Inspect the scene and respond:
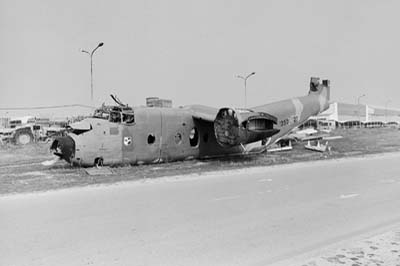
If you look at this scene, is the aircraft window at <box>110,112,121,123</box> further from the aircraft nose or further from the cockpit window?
the aircraft nose

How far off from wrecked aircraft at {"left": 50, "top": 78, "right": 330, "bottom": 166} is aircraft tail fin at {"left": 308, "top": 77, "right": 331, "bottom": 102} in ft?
31.2

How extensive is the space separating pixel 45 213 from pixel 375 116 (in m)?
147

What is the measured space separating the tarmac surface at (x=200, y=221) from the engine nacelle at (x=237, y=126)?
18.8ft

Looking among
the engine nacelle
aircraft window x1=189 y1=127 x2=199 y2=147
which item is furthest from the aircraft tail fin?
aircraft window x1=189 y1=127 x2=199 y2=147

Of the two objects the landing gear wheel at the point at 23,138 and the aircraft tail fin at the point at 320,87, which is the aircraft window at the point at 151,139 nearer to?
the aircraft tail fin at the point at 320,87

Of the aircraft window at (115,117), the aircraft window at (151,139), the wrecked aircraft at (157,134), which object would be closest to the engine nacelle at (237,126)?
the wrecked aircraft at (157,134)

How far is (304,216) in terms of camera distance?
872cm

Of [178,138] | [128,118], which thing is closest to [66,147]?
[128,118]

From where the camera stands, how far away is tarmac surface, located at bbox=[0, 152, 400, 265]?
247 inches

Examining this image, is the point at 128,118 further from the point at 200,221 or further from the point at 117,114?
the point at 200,221

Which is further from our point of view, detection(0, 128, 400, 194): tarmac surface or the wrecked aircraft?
the wrecked aircraft

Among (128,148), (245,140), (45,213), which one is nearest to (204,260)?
(45,213)

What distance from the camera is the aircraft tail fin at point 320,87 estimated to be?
97.7ft

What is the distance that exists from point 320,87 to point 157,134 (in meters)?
16.1
